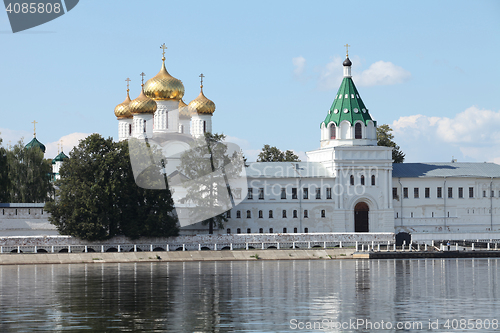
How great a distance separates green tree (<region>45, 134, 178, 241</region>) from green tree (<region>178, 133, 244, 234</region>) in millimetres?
3198

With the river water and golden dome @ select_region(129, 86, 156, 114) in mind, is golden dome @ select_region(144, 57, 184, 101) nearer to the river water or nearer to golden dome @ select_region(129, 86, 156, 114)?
golden dome @ select_region(129, 86, 156, 114)

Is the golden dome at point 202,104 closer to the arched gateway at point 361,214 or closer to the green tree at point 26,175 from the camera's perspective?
the green tree at point 26,175

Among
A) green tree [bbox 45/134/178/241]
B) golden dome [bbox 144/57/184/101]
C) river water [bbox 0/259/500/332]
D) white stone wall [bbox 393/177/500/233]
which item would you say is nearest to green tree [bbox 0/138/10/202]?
green tree [bbox 45/134/178/241]

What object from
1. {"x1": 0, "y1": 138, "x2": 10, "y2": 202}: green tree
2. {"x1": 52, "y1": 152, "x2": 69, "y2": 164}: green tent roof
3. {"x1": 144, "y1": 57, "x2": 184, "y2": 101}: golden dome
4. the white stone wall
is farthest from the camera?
{"x1": 52, "y1": 152, "x2": 69, "y2": 164}: green tent roof

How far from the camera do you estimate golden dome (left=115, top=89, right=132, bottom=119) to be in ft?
188

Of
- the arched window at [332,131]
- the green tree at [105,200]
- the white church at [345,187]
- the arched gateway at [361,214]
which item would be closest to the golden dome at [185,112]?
the white church at [345,187]

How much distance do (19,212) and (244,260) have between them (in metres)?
14.5

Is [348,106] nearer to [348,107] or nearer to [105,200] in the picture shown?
[348,107]

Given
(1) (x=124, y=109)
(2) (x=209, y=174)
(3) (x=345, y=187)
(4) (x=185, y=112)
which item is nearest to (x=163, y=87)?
(4) (x=185, y=112)

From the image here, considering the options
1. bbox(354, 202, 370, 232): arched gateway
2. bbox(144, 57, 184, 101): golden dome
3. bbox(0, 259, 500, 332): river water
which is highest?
bbox(144, 57, 184, 101): golden dome

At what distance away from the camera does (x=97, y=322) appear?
16984 millimetres

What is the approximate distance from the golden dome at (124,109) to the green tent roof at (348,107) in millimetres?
15349

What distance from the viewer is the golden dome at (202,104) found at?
56.8 metres

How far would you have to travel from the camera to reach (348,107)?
53.7 m
